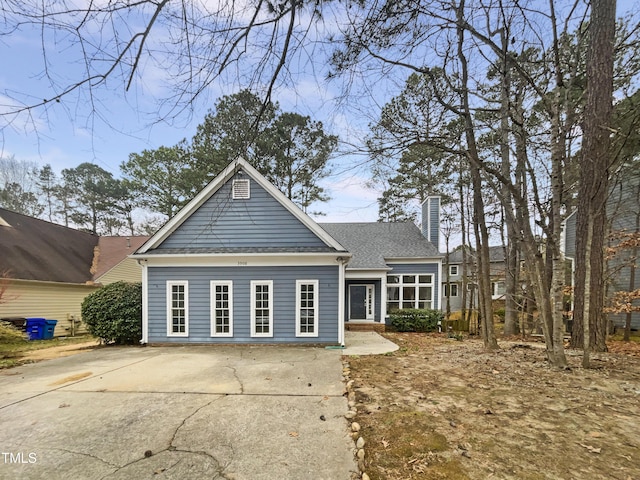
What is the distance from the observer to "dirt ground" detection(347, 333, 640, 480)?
2.50 metres

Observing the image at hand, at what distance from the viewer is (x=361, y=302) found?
46.7 feet

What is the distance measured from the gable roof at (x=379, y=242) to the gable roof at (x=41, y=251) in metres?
13.7

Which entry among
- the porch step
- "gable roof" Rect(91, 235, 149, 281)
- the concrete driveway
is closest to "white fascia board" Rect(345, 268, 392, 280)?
the porch step

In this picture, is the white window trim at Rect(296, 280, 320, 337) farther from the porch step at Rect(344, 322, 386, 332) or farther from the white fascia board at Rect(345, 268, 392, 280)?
the porch step at Rect(344, 322, 386, 332)

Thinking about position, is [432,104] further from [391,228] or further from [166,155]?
[166,155]

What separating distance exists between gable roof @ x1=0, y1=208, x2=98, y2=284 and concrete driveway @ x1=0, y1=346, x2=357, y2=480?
9.77 m

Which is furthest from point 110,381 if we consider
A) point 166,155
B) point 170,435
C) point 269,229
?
point 166,155

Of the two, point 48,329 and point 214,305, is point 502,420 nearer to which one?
point 214,305

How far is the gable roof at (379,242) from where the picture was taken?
14.2 metres

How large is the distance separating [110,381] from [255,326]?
394cm

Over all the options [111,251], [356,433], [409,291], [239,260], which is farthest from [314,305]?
[111,251]

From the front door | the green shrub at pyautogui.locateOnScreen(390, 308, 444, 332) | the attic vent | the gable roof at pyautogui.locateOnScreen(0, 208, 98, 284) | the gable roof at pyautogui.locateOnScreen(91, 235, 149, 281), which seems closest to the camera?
the attic vent

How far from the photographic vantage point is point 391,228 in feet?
54.4

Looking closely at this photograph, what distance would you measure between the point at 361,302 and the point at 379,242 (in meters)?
3.37
